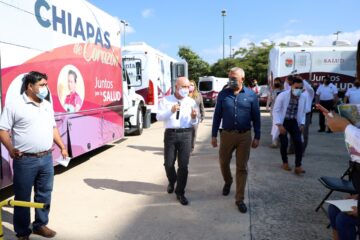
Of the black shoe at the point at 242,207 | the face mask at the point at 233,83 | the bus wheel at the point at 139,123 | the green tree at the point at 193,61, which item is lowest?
the black shoe at the point at 242,207

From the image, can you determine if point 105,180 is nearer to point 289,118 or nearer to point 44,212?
point 44,212

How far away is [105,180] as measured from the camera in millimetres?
6473

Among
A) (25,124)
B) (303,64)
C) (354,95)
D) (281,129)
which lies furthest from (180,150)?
(303,64)

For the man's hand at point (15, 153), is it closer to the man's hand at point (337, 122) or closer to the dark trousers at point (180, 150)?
the dark trousers at point (180, 150)

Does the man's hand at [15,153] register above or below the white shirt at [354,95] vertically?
below

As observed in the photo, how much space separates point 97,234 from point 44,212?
0.64 m

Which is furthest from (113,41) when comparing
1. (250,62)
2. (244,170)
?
(250,62)

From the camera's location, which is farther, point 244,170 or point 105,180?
point 105,180

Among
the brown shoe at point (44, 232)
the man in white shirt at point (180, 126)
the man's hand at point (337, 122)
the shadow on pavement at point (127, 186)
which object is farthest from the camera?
the shadow on pavement at point (127, 186)

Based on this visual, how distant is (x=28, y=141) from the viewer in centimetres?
Answer: 373

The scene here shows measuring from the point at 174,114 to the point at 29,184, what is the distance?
6.87ft

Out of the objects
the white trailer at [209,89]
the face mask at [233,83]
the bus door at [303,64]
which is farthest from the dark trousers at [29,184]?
the white trailer at [209,89]

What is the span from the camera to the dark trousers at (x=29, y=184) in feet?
12.3

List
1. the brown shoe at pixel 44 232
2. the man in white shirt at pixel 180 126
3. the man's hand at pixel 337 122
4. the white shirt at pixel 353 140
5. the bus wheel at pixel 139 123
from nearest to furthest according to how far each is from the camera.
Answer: the white shirt at pixel 353 140
the man's hand at pixel 337 122
the brown shoe at pixel 44 232
the man in white shirt at pixel 180 126
the bus wheel at pixel 139 123
